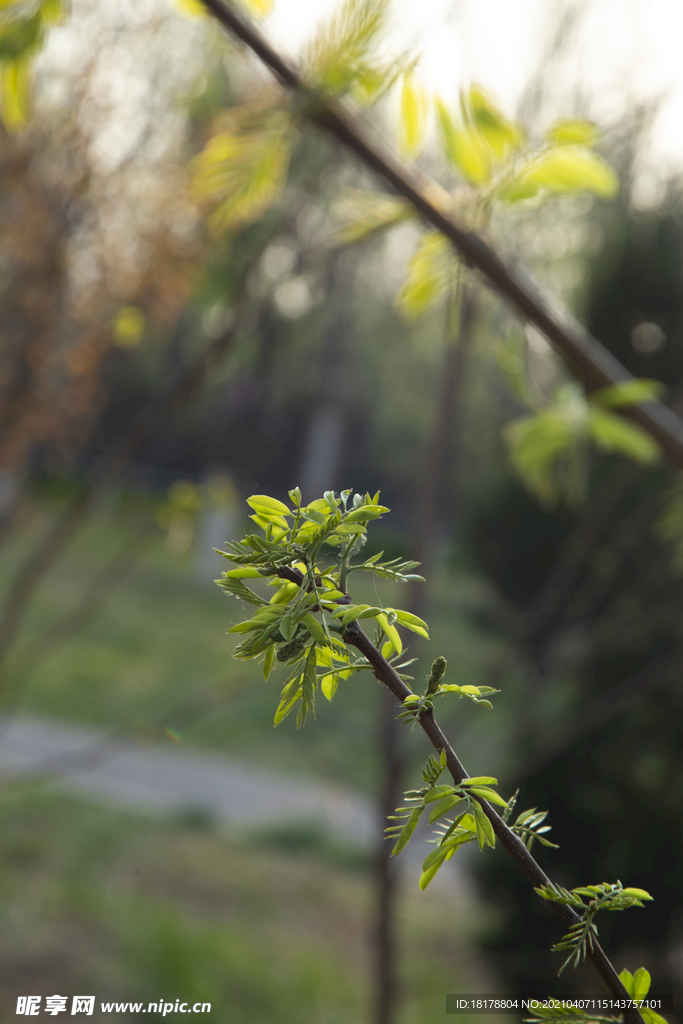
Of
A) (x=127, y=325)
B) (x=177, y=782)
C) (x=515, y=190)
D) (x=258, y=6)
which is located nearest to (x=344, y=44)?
(x=258, y=6)

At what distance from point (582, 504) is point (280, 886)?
8.27 ft

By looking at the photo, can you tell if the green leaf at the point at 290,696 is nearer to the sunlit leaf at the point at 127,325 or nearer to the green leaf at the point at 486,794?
the green leaf at the point at 486,794

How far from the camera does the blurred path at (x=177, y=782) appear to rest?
4938mm

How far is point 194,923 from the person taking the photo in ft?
11.6

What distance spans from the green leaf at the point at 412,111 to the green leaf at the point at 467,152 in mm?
25

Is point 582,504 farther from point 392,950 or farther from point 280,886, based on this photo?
point 280,886

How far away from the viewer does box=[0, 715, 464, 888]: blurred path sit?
4938 mm

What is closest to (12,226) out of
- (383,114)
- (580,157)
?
(383,114)

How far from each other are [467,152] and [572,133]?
92mm

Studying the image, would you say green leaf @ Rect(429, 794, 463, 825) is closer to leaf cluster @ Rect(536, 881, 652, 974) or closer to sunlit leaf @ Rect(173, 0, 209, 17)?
leaf cluster @ Rect(536, 881, 652, 974)

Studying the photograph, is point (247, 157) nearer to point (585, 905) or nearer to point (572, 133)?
point (572, 133)

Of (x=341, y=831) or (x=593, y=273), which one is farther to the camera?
(x=341, y=831)

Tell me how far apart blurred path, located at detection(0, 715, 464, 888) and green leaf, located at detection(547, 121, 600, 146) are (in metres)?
4.22

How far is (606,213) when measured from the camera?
3695 millimetres
